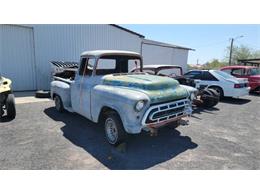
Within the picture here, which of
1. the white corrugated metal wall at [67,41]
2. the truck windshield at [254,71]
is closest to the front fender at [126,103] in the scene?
the white corrugated metal wall at [67,41]

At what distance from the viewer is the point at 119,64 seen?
5.82 metres

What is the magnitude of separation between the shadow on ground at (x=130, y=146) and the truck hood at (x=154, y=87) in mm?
1062

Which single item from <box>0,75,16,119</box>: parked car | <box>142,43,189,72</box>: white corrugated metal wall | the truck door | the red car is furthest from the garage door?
the red car

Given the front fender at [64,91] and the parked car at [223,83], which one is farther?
the parked car at [223,83]

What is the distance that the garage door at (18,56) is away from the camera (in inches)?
420

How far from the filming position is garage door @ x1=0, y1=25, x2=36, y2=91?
1066cm

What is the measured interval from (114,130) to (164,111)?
1118 millimetres

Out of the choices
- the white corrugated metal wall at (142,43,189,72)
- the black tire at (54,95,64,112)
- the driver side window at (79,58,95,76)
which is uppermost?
the white corrugated metal wall at (142,43,189,72)

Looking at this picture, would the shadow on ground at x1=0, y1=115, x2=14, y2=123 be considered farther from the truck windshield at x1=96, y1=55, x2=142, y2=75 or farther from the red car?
the red car

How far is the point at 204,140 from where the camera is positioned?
492cm

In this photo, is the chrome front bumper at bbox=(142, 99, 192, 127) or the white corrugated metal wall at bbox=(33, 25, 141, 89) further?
the white corrugated metal wall at bbox=(33, 25, 141, 89)

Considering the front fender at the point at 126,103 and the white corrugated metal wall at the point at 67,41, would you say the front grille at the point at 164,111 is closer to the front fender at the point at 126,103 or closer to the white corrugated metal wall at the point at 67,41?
the front fender at the point at 126,103

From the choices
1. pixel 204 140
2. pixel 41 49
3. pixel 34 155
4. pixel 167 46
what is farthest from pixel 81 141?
pixel 167 46

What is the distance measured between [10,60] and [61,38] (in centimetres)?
307
